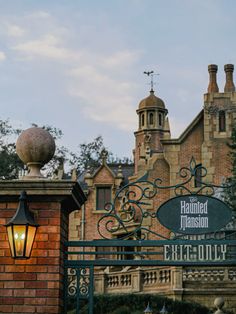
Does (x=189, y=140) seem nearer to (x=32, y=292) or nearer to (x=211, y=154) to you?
(x=211, y=154)

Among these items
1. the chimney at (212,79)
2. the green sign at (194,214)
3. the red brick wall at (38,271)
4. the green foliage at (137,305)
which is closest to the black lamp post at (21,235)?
the red brick wall at (38,271)

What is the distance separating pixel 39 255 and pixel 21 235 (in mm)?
313

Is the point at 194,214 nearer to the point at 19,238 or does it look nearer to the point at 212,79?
the point at 19,238

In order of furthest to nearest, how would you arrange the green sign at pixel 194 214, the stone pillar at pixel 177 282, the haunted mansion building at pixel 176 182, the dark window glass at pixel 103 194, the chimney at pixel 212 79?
1. the dark window glass at pixel 103 194
2. the chimney at pixel 212 79
3. the haunted mansion building at pixel 176 182
4. the stone pillar at pixel 177 282
5. the green sign at pixel 194 214

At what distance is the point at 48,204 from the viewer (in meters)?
7.77

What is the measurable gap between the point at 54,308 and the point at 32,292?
0.26 meters

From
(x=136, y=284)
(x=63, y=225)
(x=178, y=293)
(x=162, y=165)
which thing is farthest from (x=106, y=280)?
(x=63, y=225)

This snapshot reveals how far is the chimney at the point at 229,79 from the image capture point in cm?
3688

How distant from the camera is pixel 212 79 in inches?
1491

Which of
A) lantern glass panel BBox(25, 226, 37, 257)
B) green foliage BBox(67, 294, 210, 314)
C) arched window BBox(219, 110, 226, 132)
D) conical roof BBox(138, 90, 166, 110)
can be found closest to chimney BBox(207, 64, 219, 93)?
arched window BBox(219, 110, 226, 132)

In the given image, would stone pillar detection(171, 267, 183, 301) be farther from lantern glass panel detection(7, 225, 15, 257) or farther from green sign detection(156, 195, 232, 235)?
lantern glass panel detection(7, 225, 15, 257)

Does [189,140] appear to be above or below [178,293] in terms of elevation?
above

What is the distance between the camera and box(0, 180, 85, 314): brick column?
7.48 metres

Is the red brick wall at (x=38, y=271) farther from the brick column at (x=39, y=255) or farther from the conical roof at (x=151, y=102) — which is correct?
the conical roof at (x=151, y=102)
